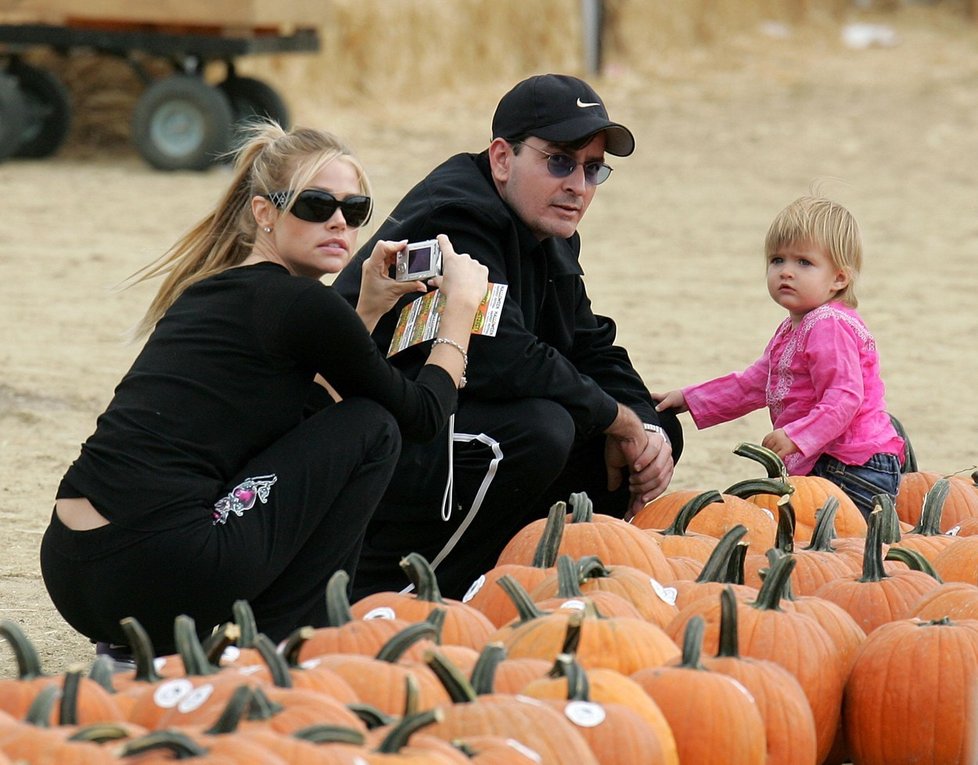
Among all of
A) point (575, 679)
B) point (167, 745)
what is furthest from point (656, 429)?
point (167, 745)

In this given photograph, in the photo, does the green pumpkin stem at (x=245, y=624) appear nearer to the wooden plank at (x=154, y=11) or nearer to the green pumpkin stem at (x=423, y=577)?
the green pumpkin stem at (x=423, y=577)

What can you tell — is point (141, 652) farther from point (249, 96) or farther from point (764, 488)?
point (249, 96)

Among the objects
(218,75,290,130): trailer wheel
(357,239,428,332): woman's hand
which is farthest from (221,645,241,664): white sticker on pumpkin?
(218,75,290,130): trailer wheel

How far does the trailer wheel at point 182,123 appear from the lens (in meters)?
12.1

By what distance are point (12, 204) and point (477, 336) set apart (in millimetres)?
7841

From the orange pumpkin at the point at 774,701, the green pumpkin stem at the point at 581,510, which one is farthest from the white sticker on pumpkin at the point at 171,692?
the green pumpkin stem at the point at 581,510

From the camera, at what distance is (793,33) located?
20.4 m

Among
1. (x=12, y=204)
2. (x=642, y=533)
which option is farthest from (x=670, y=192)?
(x=642, y=533)

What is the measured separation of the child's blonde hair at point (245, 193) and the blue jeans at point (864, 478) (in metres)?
1.74

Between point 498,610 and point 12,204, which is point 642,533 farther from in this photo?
point 12,204

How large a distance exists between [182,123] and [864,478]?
887cm

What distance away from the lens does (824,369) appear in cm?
450

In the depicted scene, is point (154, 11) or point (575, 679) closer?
point (575, 679)

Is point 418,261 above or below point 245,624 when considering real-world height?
above
